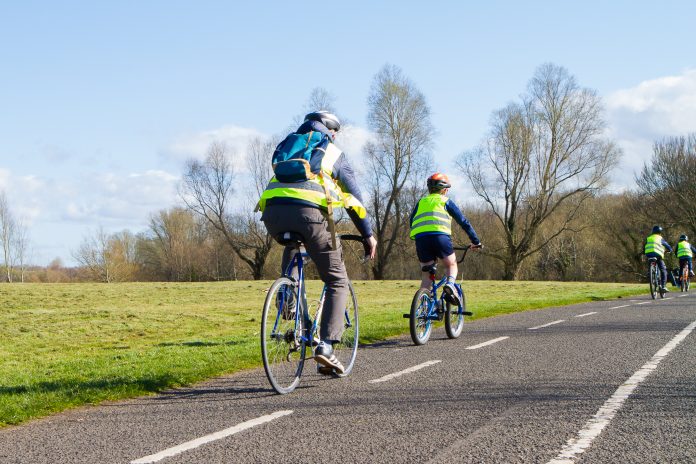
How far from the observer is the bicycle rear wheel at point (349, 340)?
21.5 ft

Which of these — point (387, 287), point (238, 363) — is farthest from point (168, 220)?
point (238, 363)

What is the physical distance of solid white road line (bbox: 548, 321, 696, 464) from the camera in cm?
364

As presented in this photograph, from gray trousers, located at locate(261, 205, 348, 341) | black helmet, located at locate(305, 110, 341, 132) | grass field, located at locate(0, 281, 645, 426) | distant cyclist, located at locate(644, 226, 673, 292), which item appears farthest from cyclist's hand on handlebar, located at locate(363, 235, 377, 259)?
distant cyclist, located at locate(644, 226, 673, 292)

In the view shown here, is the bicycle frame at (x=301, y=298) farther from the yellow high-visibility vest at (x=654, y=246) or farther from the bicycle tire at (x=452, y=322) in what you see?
the yellow high-visibility vest at (x=654, y=246)

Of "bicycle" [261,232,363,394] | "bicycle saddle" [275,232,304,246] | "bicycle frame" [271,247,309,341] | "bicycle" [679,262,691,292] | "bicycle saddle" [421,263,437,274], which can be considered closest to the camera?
"bicycle" [261,232,363,394]

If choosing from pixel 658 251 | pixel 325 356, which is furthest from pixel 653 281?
pixel 325 356

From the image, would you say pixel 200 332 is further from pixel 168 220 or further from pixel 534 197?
pixel 168 220

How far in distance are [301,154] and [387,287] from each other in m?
28.5

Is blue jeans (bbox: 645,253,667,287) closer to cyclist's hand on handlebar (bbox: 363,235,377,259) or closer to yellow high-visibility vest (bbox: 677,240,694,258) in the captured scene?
yellow high-visibility vest (bbox: 677,240,694,258)

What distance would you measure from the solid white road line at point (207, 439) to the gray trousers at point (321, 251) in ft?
4.26

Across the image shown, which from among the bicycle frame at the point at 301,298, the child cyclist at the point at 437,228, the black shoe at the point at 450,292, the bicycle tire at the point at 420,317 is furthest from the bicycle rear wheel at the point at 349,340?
the black shoe at the point at 450,292

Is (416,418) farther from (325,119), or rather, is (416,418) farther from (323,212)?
(325,119)

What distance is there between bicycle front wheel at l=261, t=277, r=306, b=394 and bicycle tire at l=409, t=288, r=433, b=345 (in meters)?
3.16

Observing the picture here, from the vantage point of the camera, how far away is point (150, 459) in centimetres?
374
